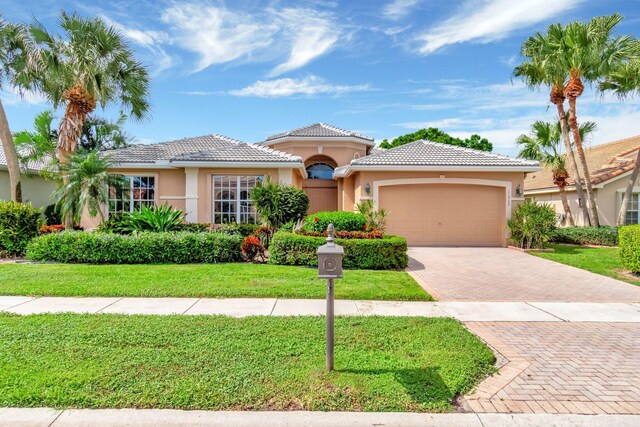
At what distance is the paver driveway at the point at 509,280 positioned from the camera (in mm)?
7512

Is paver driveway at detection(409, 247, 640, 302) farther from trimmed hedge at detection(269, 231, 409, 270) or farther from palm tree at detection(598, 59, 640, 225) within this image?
palm tree at detection(598, 59, 640, 225)

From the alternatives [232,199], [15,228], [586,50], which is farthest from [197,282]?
[586,50]

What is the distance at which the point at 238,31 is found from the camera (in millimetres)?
11383

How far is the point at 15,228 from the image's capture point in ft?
37.3

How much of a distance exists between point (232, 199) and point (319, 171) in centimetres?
764

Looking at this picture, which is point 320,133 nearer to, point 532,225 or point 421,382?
point 532,225

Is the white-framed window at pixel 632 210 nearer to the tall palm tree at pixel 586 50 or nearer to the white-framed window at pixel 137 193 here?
the tall palm tree at pixel 586 50

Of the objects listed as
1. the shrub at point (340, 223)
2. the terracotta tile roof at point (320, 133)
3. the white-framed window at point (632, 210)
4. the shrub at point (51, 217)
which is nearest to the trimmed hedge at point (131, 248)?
the shrub at point (340, 223)

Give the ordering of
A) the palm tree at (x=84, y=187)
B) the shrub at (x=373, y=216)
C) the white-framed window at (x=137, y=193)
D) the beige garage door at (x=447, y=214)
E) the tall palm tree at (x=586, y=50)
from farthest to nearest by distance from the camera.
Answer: the tall palm tree at (x=586, y=50) < the beige garage door at (x=447, y=214) < the white-framed window at (x=137, y=193) < the shrub at (x=373, y=216) < the palm tree at (x=84, y=187)

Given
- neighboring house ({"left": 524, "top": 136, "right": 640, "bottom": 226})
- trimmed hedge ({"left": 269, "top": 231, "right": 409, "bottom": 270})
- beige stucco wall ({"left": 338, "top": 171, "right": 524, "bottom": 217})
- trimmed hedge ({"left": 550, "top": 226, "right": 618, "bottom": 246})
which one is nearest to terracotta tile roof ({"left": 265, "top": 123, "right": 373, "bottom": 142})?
beige stucco wall ({"left": 338, "top": 171, "right": 524, "bottom": 217})

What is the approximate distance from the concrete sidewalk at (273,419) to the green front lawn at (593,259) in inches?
321

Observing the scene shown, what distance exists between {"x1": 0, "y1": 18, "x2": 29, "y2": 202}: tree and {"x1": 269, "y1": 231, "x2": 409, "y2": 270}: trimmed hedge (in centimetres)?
1258

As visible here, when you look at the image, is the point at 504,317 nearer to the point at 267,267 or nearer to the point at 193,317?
the point at 193,317

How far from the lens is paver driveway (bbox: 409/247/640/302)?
24.6 feet
